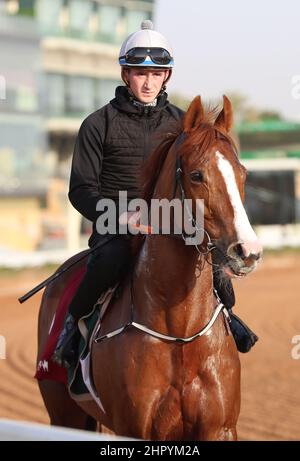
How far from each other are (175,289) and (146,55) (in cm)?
134

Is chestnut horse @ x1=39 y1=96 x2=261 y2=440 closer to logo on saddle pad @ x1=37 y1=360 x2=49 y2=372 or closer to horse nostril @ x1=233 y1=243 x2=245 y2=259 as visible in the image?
horse nostril @ x1=233 y1=243 x2=245 y2=259

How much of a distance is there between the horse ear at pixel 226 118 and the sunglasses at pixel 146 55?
64 centimetres

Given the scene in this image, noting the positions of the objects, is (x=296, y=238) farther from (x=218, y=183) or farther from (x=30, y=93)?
(x=218, y=183)

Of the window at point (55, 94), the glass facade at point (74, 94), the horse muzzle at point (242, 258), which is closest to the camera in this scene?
the horse muzzle at point (242, 258)

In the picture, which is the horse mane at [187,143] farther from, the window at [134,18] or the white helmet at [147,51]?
the window at [134,18]

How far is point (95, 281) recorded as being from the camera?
507 cm

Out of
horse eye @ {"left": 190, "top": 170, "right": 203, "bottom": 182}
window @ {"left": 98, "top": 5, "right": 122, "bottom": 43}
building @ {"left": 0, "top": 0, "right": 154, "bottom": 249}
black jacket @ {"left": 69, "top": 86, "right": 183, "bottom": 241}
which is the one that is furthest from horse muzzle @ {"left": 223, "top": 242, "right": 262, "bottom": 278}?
window @ {"left": 98, "top": 5, "right": 122, "bottom": 43}

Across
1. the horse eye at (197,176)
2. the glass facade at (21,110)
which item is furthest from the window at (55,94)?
the horse eye at (197,176)

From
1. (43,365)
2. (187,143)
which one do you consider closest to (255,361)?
(43,365)

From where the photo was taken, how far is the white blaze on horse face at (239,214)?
4.02m

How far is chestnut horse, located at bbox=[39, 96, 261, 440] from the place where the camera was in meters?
4.45

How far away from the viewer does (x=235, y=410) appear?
4727 mm

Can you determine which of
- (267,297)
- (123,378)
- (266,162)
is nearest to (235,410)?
(123,378)

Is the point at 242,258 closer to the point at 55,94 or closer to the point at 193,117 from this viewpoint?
the point at 193,117
